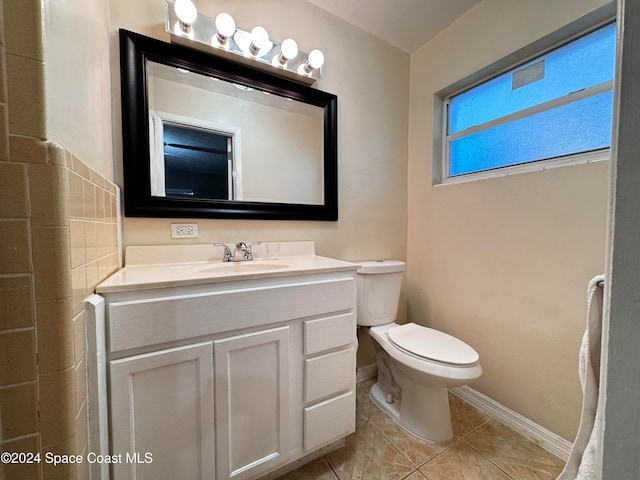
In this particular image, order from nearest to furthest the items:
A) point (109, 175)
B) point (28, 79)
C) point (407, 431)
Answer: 1. point (28, 79)
2. point (109, 175)
3. point (407, 431)

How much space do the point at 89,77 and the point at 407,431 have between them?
6.53ft

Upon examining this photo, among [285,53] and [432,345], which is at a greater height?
[285,53]

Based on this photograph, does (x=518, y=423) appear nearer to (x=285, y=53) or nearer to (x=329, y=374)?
(x=329, y=374)

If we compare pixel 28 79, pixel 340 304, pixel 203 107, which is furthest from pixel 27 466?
pixel 203 107

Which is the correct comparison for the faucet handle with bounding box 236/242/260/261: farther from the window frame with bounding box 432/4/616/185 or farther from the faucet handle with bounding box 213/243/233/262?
the window frame with bounding box 432/4/616/185

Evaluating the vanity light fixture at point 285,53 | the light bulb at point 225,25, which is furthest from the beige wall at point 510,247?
the light bulb at point 225,25

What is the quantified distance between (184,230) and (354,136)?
1.19 meters

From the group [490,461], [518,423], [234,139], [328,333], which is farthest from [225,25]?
[518,423]

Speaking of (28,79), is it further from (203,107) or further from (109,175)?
(203,107)

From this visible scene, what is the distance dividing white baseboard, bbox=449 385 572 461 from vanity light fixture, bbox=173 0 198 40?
7.97 feet

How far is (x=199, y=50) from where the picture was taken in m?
1.21

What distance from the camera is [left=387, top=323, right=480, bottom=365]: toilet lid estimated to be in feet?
3.78

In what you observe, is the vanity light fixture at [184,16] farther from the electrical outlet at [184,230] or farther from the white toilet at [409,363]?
the white toilet at [409,363]

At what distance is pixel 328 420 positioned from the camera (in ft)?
3.55
